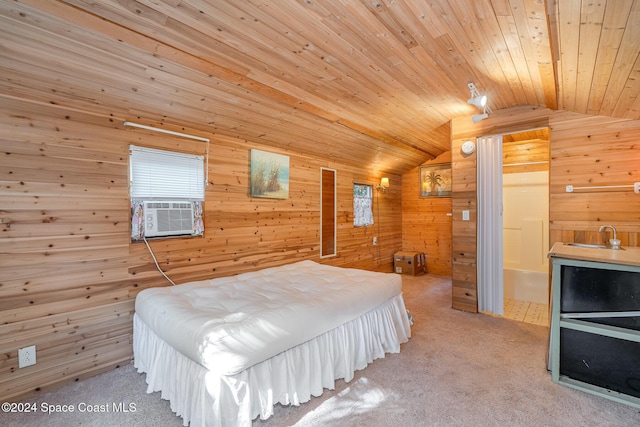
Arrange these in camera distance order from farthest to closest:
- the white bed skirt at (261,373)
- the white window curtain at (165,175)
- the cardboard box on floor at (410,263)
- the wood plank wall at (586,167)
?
the cardboard box on floor at (410,263), the wood plank wall at (586,167), the white window curtain at (165,175), the white bed skirt at (261,373)

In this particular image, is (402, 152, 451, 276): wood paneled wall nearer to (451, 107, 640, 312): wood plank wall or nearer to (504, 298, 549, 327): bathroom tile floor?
(504, 298, 549, 327): bathroom tile floor

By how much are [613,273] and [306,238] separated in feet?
10.2

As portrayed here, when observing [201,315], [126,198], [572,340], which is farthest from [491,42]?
[126,198]

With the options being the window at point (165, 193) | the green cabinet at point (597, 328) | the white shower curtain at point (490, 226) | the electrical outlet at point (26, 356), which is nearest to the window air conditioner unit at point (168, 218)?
the window at point (165, 193)

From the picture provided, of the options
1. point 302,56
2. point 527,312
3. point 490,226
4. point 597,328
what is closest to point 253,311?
point 302,56

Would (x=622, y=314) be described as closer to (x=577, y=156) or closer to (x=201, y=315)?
(x=577, y=156)

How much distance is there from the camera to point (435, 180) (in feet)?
19.7

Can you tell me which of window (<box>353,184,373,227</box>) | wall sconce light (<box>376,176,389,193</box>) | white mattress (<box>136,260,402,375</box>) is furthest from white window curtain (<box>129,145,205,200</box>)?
wall sconce light (<box>376,176,389,193</box>)

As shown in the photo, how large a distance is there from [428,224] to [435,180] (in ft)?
2.85

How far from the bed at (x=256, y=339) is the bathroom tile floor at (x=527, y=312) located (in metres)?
1.71

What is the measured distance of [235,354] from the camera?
1.62 metres

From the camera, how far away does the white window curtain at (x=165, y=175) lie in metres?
2.62

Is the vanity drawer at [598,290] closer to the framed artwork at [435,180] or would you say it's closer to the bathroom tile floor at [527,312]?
the bathroom tile floor at [527,312]

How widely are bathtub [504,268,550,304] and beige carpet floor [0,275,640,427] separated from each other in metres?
1.71
